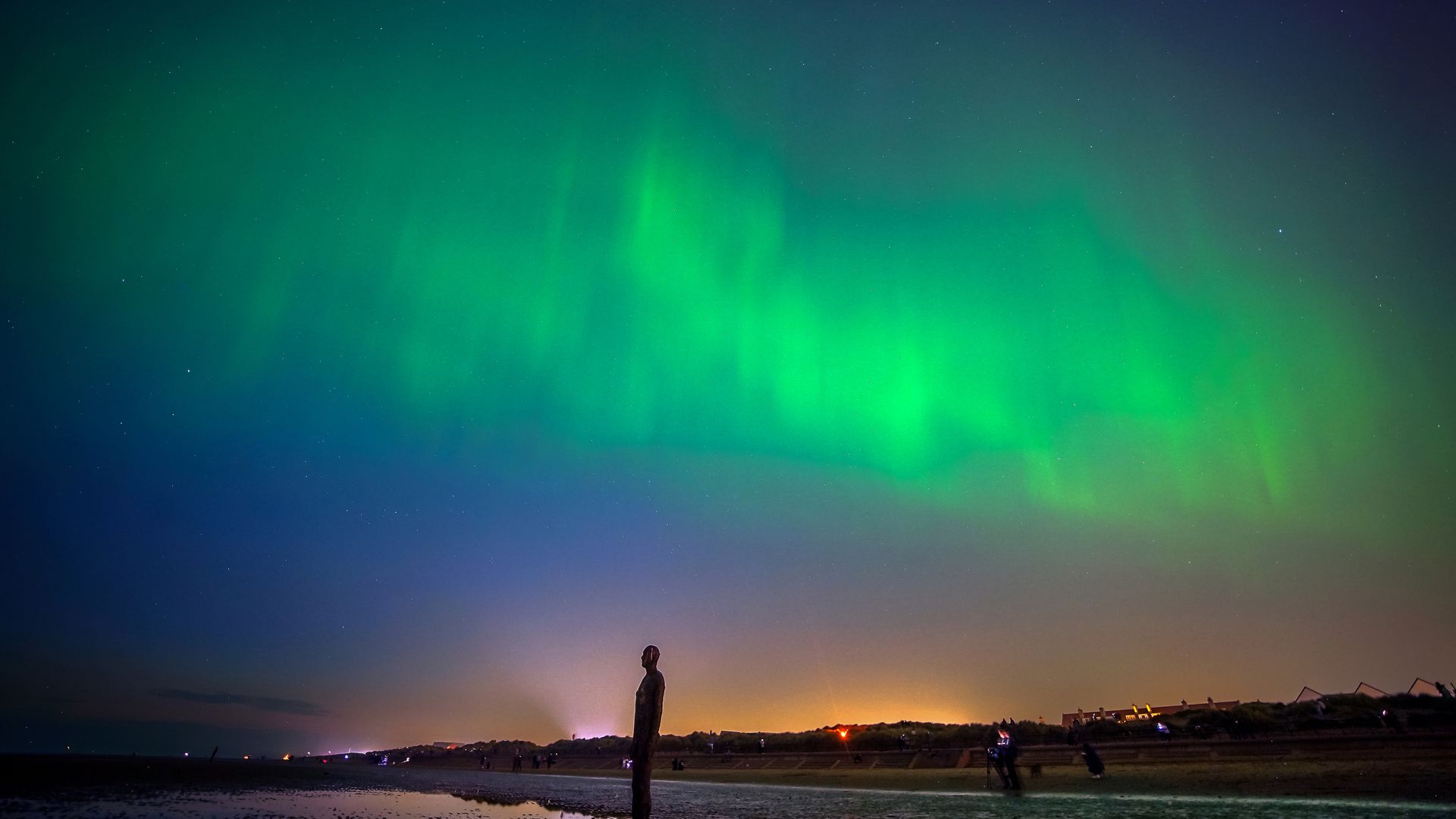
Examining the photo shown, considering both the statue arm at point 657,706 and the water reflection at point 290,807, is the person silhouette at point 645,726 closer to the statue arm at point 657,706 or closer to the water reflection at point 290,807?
the statue arm at point 657,706

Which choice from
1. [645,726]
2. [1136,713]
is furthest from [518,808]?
[1136,713]

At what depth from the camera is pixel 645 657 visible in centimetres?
1716

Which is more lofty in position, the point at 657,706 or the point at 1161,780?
the point at 657,706

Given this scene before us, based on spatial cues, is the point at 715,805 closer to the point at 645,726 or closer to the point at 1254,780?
the point at 645,726

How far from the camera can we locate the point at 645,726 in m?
16.4

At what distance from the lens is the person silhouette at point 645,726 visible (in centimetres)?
1544

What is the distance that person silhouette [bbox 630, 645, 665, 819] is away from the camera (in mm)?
15438

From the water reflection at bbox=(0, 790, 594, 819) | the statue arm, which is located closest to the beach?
the water reflection at bbox=(0, 790, 594, 819)

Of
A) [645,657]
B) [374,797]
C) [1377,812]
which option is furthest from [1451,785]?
[374,797]

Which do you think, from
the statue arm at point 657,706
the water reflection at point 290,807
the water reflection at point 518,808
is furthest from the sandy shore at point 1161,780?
the statue arm at point 657,706

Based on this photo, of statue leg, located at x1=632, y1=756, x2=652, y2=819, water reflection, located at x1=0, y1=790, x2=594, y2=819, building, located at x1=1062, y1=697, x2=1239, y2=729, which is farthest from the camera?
building, located at x1=1062, y1=697, x2=1239, y2=729

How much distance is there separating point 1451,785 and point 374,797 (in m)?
57.9

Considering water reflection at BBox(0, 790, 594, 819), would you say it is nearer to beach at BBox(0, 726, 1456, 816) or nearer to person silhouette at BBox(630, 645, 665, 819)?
beach at BBox(0, 726, 1456, 816)

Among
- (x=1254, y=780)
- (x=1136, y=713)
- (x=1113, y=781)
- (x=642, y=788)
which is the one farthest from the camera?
(x=1136, y=713)
